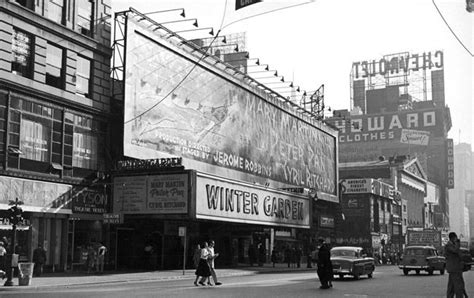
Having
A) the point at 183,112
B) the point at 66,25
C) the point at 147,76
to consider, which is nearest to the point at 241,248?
the point at 183,112

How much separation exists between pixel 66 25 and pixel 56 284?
1546 centimetres

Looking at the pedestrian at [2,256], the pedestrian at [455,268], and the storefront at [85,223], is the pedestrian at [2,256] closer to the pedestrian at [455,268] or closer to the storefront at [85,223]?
the storefront at [85,223]

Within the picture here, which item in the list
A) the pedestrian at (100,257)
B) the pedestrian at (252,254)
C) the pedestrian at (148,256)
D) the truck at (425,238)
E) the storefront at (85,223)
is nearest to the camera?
the pedestrian at (100,257)

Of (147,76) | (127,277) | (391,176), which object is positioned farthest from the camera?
(391,176)

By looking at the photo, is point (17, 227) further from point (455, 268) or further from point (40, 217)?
point (455, 268)

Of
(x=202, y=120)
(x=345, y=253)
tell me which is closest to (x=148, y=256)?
(x=202, y=120)

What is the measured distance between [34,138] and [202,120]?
1313 centimetres

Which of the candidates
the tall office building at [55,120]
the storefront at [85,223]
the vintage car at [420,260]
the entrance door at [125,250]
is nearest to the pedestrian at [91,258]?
the storefront at [85,223]

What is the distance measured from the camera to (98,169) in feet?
117

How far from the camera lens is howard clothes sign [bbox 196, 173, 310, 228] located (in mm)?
36781

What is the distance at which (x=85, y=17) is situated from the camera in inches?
1393

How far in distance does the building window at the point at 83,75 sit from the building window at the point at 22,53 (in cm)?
362

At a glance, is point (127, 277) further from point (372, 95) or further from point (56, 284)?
point (372, 95)

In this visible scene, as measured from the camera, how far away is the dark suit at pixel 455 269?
14.6 metres
